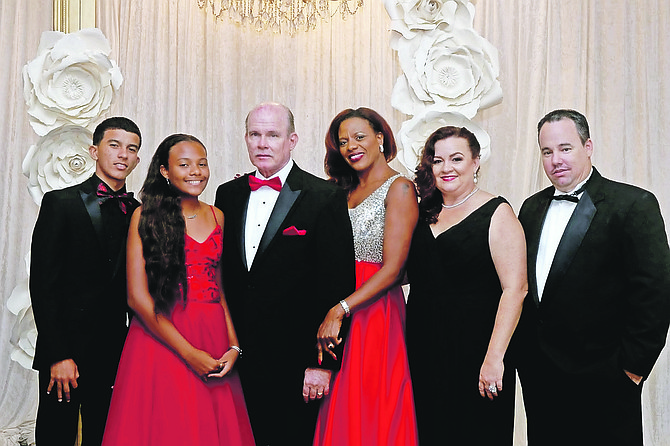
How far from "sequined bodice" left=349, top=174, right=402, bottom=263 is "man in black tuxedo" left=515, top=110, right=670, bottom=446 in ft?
2.17

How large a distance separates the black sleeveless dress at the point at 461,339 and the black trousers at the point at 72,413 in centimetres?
145

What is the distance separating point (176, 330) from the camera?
2949mm

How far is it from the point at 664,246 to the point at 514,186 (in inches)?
74.5

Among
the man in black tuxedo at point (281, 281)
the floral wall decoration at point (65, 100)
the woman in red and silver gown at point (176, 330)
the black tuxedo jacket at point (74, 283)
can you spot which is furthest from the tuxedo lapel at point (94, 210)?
the floral wall decoration at point (65, 100)

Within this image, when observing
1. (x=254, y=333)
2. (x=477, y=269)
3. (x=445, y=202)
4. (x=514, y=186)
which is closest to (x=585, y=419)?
(x=477, y=269)

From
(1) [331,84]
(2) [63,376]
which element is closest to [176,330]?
(2) [63,376]

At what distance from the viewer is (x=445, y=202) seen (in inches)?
124

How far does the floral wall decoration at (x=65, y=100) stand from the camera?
12.8ft

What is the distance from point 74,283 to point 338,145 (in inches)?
53.7

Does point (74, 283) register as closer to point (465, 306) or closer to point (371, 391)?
point (371, 391)

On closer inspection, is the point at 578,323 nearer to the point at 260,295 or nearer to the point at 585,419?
the point at 585,419

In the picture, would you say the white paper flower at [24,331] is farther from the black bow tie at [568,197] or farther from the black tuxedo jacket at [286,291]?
the black bow tie at [568,197]

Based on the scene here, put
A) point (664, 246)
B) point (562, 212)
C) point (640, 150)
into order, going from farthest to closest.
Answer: point (640, 150), point (562, 212), point (664, 246)

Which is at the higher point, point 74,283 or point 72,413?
point 74,283
